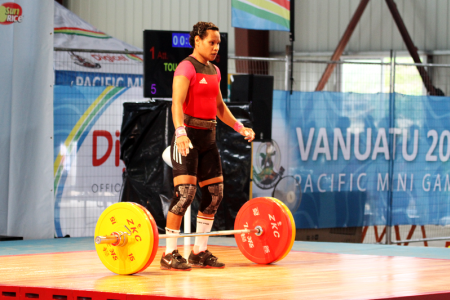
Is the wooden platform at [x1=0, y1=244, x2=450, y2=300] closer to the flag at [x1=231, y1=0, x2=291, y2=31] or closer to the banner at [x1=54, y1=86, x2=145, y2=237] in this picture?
the banner at [x1=54, y1=86, x2=145, y2=237]

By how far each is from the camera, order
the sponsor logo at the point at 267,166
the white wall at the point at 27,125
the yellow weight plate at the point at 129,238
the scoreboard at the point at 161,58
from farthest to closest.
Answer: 1. the sponsor logo at the point at 267,166
2. the white wall at the point at 27,125
3. the scoreboard at the point at 161,58
4. the yellow weight plate at the point at 129,238

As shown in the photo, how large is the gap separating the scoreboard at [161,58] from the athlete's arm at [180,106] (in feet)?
6.63

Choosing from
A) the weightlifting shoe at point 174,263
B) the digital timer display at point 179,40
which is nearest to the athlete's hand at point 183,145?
the weightlifting shoe at point 174,263

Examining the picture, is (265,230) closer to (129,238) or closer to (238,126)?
(238,126)

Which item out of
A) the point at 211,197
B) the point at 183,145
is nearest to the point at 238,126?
the point at 211,197

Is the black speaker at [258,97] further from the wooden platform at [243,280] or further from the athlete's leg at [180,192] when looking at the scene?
the athlete's leg at [180,192]

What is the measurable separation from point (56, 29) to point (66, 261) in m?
7.09

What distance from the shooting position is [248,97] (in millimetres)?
6223

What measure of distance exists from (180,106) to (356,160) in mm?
4238

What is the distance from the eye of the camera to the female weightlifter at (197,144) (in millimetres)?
3385

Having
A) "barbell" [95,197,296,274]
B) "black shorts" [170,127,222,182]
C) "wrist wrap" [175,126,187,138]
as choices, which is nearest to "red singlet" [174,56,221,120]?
"black shorts" [170,127,222,182]

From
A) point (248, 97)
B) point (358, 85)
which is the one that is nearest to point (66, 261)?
point (248, 97)

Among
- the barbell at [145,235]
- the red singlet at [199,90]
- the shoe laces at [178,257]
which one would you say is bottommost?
the shoe laces at [178,257]

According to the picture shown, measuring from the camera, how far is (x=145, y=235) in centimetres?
303
